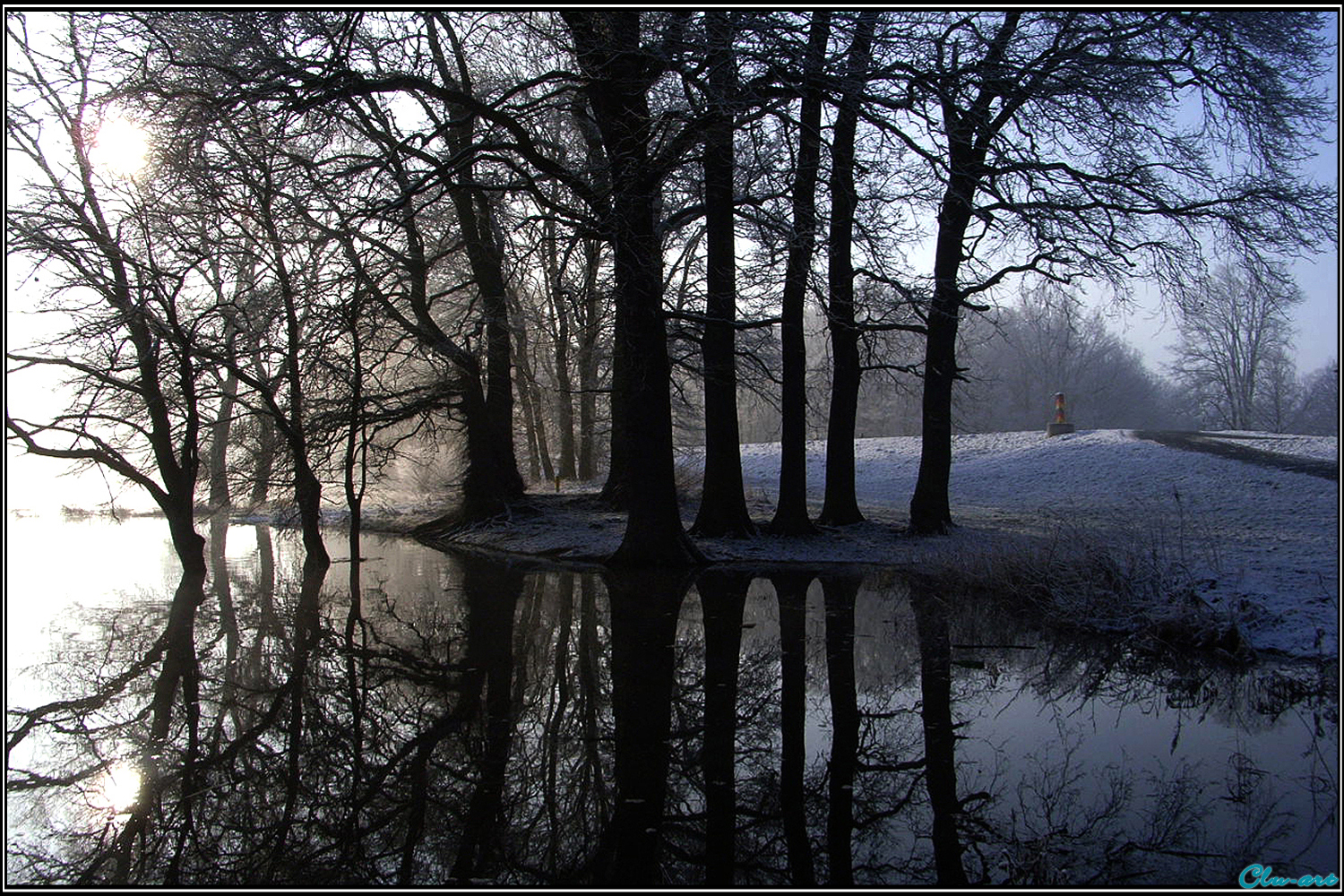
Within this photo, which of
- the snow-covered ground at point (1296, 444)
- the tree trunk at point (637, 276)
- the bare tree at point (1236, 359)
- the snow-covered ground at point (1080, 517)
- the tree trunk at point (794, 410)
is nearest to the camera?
the snow-covered ground at point (1080, 517)

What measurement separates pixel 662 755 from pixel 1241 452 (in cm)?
2109

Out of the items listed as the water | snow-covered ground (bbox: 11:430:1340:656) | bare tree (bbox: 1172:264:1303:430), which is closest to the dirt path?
snow-covered ground (bbox: 11:430:1340:656)

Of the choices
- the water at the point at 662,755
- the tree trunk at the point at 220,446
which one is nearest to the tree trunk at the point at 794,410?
the water at the point at 662,755

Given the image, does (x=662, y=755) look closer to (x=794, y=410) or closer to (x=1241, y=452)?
(x=794, y=410)

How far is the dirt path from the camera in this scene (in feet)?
57.6

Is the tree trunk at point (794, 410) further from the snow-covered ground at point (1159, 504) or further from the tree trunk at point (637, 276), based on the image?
the snow-covered ground at point (1159, 504)

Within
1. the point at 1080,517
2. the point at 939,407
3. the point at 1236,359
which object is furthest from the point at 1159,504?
the point at 1236,359

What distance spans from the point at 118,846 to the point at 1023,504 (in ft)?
65.4

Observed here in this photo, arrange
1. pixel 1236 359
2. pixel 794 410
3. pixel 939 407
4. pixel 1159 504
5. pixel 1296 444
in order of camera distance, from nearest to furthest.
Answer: pixel 794 410 < pixel 939 407 < pixel 1159 504 < pixel 1296 444 < pixel 1236 359

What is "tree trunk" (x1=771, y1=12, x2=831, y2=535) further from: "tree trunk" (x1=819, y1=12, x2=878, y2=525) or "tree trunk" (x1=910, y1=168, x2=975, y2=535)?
"tree trunk" (x1=910, y1=168, x2=975, y2=535)

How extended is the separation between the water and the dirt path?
34.4ft

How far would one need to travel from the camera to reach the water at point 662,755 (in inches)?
154

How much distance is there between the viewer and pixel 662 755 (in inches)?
202

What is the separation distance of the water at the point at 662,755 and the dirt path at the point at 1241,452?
412 inches
